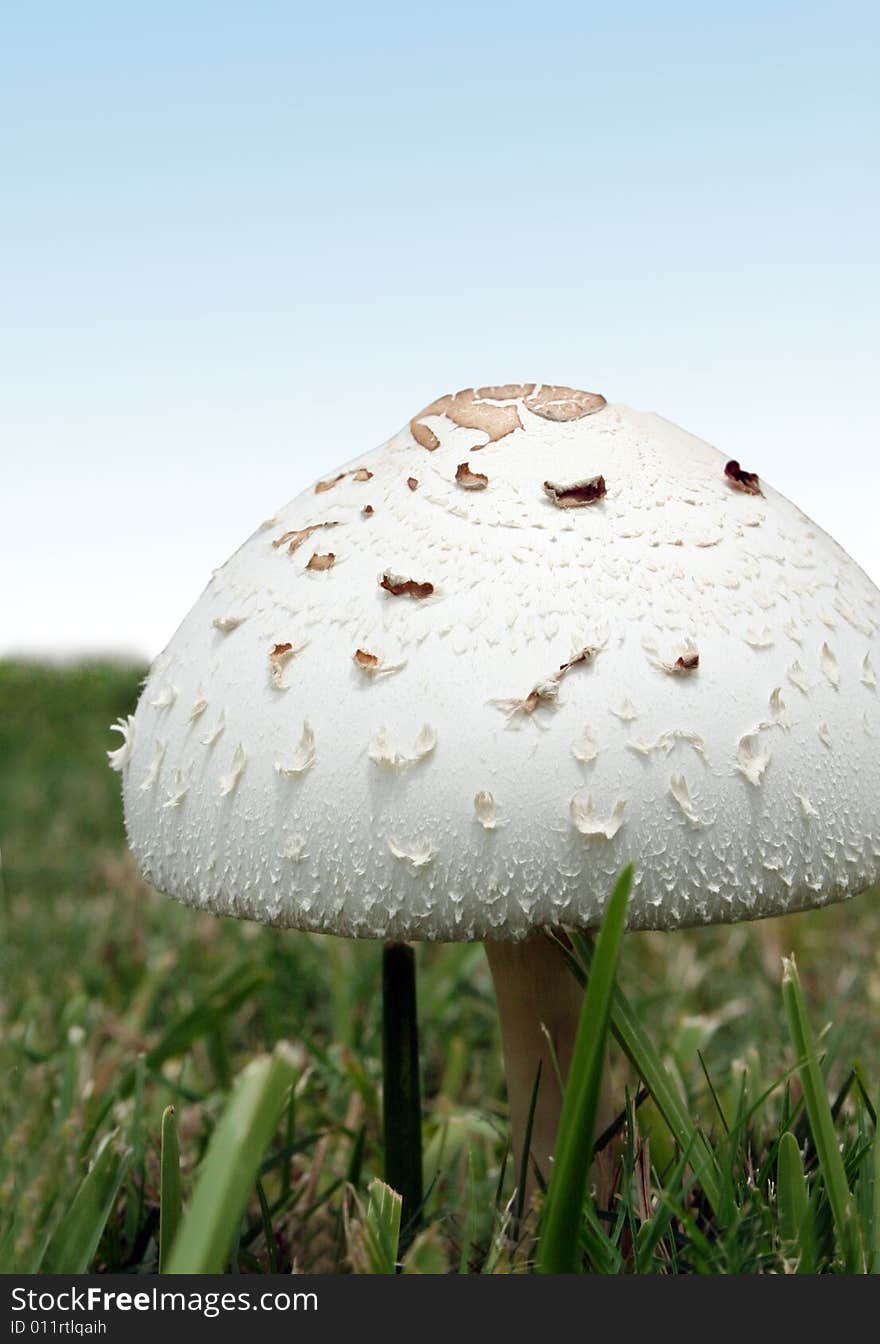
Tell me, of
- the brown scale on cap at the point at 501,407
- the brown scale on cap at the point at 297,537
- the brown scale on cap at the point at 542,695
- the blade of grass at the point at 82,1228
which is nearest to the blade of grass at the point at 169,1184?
the blade of grass at the point at 82,1228

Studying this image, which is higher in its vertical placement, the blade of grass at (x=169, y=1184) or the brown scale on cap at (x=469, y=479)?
the brown scale on cap at (x=469, y=479)

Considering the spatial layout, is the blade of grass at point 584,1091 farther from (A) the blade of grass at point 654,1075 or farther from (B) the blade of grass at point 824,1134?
(B) the blade of grass at point 824,1134

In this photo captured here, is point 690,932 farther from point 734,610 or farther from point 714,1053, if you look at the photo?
point 734,610

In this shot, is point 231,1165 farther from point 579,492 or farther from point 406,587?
point 579,492

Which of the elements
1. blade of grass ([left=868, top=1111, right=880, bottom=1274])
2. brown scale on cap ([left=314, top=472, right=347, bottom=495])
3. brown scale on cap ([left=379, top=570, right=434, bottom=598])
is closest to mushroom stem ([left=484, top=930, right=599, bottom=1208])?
blade of grass ([left=868, top=1111, right=880, bottom=1274])

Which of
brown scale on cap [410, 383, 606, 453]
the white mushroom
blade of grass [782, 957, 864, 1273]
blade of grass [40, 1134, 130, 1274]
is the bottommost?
blade of grass [40, 1134, 130, 1274]

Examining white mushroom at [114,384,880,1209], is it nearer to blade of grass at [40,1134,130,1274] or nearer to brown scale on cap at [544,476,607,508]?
brown scale on cap at [544,476,607,508]

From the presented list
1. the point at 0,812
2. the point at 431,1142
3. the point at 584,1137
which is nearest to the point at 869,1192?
the point at 584,1137
